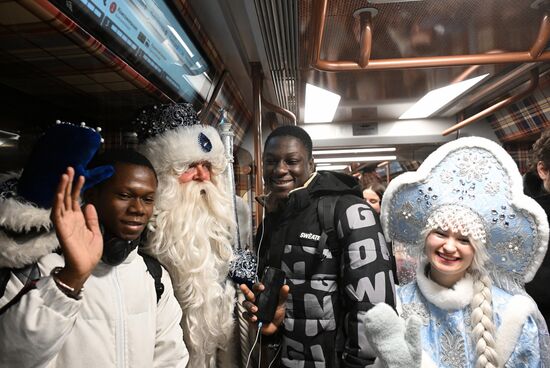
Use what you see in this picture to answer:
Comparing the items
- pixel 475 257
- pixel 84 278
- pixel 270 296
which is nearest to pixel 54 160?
pixel 84 278

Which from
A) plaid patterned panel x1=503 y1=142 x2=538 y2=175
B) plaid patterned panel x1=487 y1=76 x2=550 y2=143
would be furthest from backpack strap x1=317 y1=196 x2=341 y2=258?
plaid patterned panel x1=503 y1=142 x2=538 y2=175

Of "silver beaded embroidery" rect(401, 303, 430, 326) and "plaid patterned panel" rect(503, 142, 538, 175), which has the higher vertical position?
"plaid patterned panel" rect(503, 142, 538, 175)

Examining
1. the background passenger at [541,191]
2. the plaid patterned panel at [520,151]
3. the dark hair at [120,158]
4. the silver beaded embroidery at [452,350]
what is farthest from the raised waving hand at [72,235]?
the plaid patterned panel at [520,151]

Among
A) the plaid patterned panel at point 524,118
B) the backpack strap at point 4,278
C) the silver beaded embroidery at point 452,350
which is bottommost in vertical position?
the silver beaded embroidery at point 452,350

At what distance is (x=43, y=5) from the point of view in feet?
2.39

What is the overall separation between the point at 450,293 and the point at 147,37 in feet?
4.29

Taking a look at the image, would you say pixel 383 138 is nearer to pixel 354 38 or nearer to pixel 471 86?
pixel 471 86

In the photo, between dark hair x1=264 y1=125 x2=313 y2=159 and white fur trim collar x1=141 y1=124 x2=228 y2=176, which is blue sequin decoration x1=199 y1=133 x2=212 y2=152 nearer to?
white fur trim collar x1=141 y1=124 x2=228 y2=176

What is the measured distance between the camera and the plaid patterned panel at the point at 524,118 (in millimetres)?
2793

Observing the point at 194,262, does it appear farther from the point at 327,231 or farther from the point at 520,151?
the point at 520,151

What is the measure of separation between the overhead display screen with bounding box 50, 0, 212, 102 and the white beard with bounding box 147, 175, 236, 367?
44 cm

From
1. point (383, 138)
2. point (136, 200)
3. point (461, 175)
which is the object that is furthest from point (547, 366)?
point (383, 138)

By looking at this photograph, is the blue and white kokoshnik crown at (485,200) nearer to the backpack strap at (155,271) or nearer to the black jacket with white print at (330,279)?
the black jacket with white print at (330,279)

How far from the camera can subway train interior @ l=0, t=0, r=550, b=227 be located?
98cm
